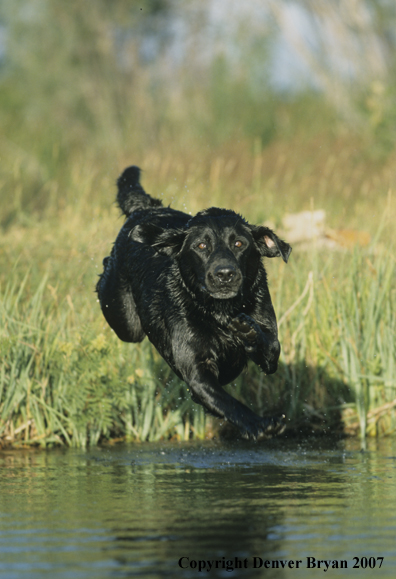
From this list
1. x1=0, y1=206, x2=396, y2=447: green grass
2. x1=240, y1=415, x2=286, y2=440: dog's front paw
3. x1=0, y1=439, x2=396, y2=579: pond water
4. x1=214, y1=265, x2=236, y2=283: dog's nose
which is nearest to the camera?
x1=0, y1=439, x2=396, y2=579: pond water

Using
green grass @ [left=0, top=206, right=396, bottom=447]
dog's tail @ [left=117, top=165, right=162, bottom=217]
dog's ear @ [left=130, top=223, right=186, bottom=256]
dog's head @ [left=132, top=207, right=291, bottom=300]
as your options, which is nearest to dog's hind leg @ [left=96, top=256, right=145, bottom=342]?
green grass @ [left=0, top=206, right=396, bottom=447]

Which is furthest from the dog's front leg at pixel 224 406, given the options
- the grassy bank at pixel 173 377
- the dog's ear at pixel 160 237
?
the grassy bank at pixel 173 377

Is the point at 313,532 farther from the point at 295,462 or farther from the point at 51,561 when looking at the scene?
the point at 295,462

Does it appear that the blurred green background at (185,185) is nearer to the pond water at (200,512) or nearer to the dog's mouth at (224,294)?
the pond water at (200,512)

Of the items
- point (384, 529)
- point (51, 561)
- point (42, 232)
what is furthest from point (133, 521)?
point (42, 232)

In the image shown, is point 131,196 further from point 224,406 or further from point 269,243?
point 224,406

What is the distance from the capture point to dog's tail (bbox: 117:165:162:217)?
6219mm

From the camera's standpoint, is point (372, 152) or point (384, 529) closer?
point (384, 529)

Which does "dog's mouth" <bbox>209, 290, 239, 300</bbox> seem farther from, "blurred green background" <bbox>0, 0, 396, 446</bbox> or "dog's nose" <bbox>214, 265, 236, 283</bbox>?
"blurred green background" <bbox>0, 0, 396, 446</bbox>

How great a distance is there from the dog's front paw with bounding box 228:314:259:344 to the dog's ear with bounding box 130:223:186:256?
0.70 metres

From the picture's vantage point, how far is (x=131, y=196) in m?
6.26

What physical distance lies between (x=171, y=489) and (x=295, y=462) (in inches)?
42.9

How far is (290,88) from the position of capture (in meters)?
19.7

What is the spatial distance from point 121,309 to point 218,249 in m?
1.40
